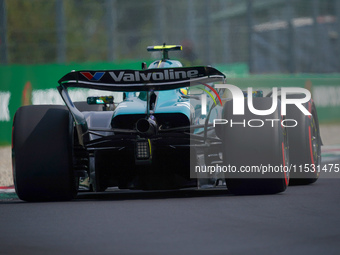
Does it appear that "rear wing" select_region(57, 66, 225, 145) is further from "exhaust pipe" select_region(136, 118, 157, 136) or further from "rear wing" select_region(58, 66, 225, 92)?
"exhaust pipe" select_region(136, 118, 157, 136)

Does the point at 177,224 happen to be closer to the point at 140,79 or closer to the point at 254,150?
the point at 254,150

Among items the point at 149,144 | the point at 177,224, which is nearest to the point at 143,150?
the point at 149,144

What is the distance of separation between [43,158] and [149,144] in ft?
3.35

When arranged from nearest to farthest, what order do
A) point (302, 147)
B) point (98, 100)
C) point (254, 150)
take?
point (254, 150) < point (98, 100) < point (302, 147)

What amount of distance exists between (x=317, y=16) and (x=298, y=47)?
1.08 m

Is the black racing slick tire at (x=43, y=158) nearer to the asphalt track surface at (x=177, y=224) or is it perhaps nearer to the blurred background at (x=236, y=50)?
the asphalt track surface at (x=177, y=224)

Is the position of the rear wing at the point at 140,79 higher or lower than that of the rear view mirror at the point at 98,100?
higher

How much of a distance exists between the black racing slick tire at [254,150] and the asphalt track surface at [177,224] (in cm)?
19

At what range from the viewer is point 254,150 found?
8891mm

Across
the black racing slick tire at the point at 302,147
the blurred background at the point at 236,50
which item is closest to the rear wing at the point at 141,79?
the black racing slick tire at the point at 302,147

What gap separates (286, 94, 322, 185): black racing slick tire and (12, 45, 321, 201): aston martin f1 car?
3.43 feet

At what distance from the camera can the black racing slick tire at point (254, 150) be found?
8867 mm

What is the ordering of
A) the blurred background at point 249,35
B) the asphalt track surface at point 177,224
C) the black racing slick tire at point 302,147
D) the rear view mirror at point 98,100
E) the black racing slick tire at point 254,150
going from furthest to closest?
the blurred background at point 249,35 → the black racing slick tire at point 302,147 → the rear view mirror at point 98,100 → the black racing slick tire at point 254,150 → the asphalt track surface at point 177,224

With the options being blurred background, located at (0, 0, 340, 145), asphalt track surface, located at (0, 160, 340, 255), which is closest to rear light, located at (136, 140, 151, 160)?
asphalt track surface, located at (0, 160, 340, 255)
